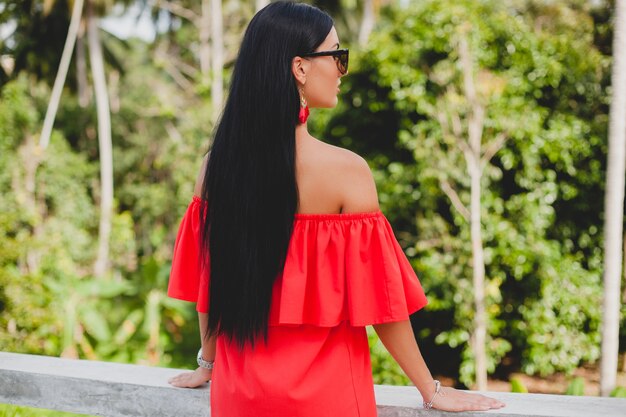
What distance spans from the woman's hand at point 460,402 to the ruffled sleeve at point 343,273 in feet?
0.97

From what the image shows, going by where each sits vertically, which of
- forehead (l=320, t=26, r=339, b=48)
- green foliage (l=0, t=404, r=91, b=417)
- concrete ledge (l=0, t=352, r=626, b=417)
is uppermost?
forehead (l=320, t=26, r=339, b=48)

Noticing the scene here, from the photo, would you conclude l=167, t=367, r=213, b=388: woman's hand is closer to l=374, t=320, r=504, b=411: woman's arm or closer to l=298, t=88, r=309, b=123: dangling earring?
l=374, t=320, r=504, b=411: woman's arm

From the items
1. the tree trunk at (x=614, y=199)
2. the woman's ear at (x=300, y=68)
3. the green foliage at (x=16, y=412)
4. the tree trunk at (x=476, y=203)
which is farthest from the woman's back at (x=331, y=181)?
the tree trunk at (x=476, y=203)

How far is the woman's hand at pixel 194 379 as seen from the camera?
152cm

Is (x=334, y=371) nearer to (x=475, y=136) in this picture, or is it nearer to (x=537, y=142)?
(x=475, y=136)

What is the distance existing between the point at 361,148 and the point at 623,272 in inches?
130

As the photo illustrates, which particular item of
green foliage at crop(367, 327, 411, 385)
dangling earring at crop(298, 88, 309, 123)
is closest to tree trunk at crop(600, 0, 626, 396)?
green foliage at crop(367, 327, 411, 385)

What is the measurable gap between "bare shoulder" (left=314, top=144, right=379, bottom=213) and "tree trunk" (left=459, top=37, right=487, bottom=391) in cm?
504

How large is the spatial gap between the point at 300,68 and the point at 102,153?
13.9 m

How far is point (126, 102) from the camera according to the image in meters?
19.2

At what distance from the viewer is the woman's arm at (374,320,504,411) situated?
123cm

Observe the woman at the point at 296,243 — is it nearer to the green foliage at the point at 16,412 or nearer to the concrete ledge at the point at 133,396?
the concrete ledge at the point at 133,396

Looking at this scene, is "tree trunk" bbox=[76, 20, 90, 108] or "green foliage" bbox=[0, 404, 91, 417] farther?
"tree trunk" bbox=[76, 20, 90, 108]

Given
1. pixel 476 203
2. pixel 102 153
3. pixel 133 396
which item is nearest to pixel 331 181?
pixel 133 396
